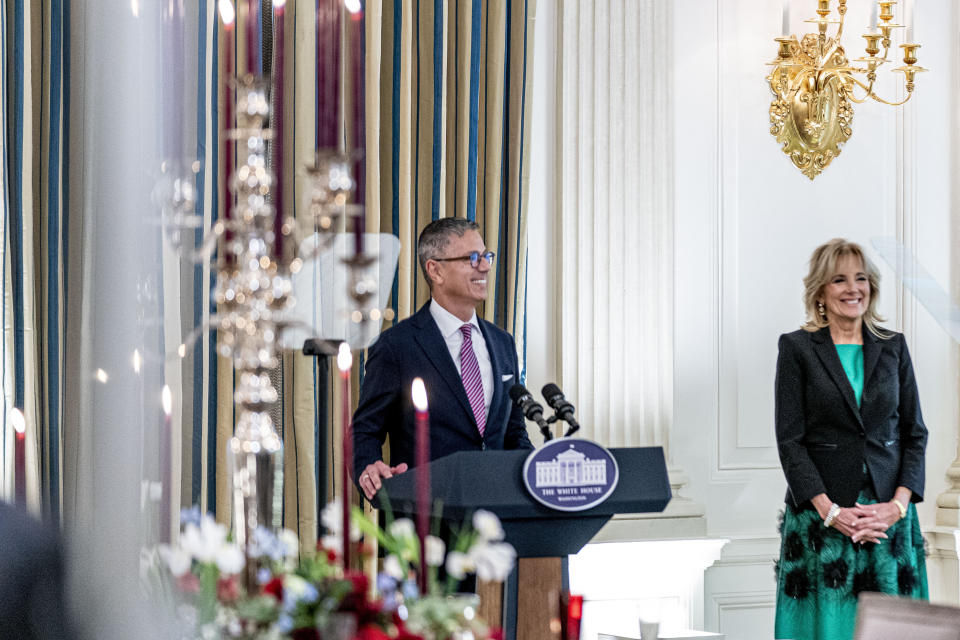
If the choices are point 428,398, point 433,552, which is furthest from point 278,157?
point 428,398

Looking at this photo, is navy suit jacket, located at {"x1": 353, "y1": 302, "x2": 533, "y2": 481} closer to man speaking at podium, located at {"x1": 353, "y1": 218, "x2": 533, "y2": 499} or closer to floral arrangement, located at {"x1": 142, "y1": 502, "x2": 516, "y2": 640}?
man speaking at podium, located at {"x1": 353, "y1": 218, "x2": 533, "y2": 499}

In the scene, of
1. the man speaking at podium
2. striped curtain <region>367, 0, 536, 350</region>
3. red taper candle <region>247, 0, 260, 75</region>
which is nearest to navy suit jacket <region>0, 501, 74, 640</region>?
the man speaking at podium

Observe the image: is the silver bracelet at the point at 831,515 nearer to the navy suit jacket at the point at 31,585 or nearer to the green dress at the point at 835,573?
the green dress at the point at 835,573

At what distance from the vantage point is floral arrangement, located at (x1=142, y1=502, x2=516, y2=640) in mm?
750

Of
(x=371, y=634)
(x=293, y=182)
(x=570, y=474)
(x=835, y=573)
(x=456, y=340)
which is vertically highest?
(x=293, y=182)

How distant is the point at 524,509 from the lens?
2.08 metres

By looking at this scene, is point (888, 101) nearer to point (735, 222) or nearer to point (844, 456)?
point (735, 222)

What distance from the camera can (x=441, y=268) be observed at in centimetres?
300

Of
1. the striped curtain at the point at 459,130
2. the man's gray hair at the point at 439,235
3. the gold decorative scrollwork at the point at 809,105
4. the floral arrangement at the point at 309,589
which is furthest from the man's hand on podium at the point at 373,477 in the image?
the gold decorative scrollwork at the point at 809,105

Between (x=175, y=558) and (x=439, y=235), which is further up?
(x=439, y=235)

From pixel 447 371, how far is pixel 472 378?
86 mm

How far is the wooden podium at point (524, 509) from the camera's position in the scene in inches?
82.0

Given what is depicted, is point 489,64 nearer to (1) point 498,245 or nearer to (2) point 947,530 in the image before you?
(1) point 498,245

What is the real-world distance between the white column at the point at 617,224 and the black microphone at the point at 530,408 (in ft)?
5.92
